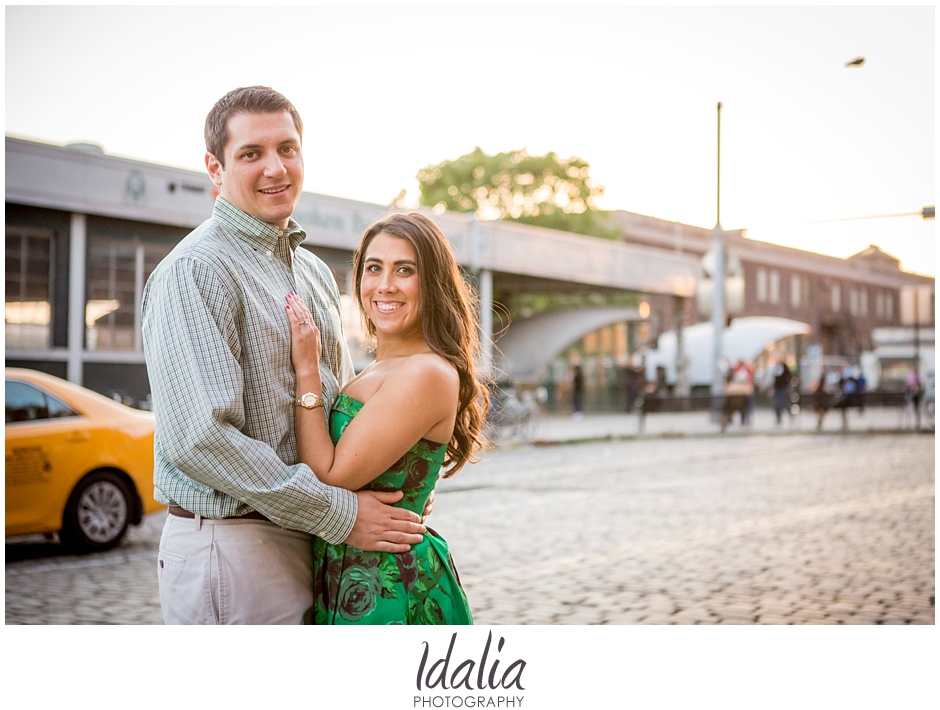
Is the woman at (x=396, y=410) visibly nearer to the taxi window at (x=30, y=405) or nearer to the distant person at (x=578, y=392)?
the taxi window at (x=30, y=405)

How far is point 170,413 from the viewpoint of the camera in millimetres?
2230

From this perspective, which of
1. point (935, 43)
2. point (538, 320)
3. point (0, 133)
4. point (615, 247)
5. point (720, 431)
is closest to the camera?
point (0, 133)

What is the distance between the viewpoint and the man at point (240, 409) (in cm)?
223

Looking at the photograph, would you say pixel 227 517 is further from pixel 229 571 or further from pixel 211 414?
pixel 211 414

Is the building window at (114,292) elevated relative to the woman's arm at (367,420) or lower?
elevated

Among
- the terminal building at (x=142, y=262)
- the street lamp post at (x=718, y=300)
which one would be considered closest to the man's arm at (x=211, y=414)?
the terminal building at (x=142, y=262)

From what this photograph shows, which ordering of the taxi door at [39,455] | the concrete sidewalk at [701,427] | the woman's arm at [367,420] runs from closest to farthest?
the woman's arm at [367,420], the taxi door at [39,455], the concrete sidewalk at [701,427]

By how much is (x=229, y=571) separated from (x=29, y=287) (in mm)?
15817

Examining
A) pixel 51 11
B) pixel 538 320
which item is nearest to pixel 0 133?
pixel 51 11

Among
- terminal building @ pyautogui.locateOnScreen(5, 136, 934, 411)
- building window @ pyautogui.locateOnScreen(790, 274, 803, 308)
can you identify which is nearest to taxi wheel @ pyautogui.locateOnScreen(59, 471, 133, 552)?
terminal building @ pyautogui.locateOnScreen(5, 136, 934, 411)

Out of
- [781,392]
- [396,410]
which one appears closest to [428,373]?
[396,410]
